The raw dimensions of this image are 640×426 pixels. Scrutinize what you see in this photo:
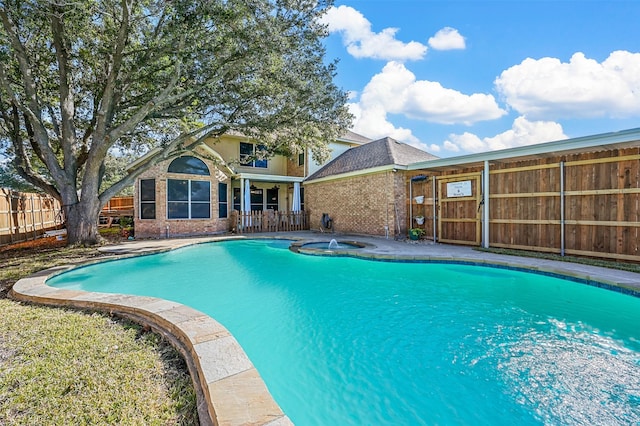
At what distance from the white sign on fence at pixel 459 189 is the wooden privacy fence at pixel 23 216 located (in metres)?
15.7

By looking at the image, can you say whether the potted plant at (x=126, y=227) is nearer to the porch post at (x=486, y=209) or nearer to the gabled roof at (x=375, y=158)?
the gabled roof at (x=375, y=158)

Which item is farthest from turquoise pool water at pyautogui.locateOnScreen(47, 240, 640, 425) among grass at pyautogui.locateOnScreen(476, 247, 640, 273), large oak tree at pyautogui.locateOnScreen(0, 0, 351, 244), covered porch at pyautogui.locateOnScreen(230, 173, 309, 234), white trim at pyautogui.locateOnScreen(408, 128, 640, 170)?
covered porch at pyautogui.locateOnScreen(230, 173, 309, 234)

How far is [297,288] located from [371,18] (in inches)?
368

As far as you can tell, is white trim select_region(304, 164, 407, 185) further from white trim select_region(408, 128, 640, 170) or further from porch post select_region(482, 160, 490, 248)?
porch post select_region(482, 160, 490, 248)

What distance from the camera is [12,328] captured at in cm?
337

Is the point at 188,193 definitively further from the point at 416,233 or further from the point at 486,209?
the point at 486,209

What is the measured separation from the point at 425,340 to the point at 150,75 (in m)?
10.8

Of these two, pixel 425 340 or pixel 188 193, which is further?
pixel 188 193

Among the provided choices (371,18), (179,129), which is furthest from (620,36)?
(179,129)

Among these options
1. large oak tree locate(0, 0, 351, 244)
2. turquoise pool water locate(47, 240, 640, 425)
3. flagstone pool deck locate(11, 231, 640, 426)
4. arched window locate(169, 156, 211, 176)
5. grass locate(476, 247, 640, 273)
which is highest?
large oak tree locate(0, 0, 351, 244)

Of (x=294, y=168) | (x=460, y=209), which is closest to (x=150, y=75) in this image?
(x=294, y=168)

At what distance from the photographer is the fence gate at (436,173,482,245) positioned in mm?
9180

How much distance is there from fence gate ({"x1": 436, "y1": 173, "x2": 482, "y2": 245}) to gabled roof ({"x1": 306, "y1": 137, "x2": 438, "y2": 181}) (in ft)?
6.59

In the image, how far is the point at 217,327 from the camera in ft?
10.3
